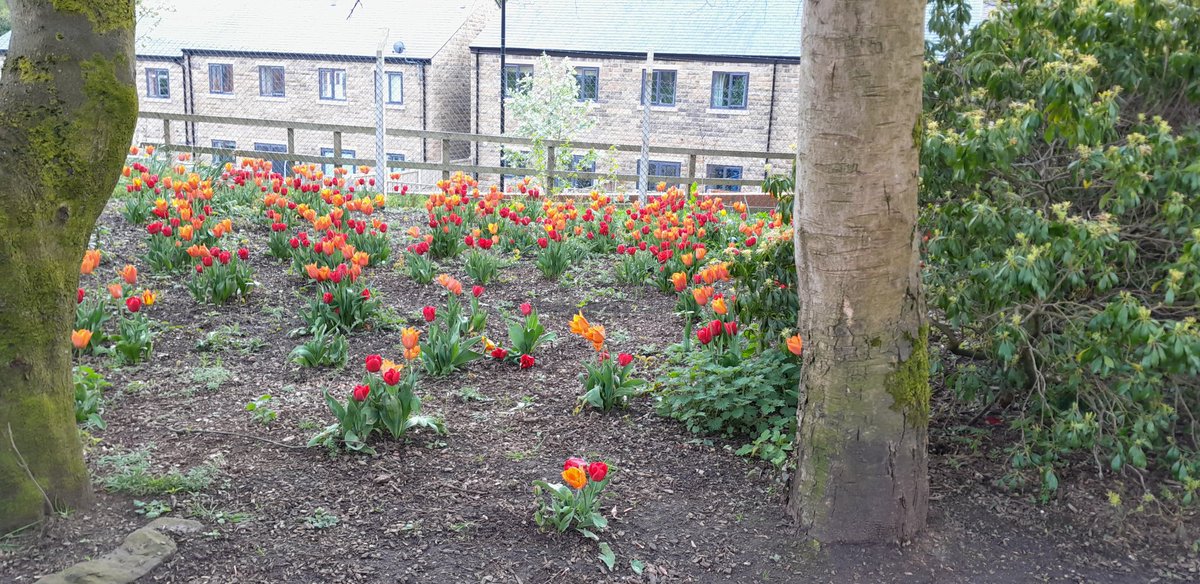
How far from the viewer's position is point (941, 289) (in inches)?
130

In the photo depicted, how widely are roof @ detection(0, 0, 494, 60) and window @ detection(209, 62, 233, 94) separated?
19.9 inches

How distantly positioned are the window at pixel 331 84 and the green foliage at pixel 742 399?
20.8 metres

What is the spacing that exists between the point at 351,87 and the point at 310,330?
19076 millimetres

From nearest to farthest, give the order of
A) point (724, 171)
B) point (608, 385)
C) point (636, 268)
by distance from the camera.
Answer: point (608, 385), point (636, 268), point (724, 171)

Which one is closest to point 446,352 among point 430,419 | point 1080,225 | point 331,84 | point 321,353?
point 321,353

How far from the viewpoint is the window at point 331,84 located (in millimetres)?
22609

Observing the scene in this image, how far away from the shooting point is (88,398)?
343 centimetres

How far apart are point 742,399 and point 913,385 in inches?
32.2

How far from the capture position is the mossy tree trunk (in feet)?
8.15

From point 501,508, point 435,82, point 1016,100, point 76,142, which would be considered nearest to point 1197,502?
point 1016,100

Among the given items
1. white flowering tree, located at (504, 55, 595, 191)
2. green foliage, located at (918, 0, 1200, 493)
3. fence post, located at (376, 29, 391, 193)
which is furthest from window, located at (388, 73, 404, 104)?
green foliage, located at (918, 0, 1200, 493)

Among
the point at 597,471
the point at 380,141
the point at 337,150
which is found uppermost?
the point at 380,141

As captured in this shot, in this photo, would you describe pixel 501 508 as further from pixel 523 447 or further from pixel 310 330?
pixel 310 330

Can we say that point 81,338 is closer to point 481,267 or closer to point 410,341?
point 410,341
